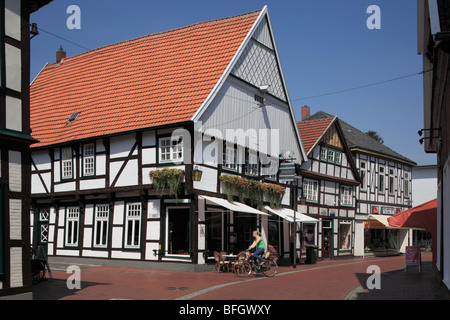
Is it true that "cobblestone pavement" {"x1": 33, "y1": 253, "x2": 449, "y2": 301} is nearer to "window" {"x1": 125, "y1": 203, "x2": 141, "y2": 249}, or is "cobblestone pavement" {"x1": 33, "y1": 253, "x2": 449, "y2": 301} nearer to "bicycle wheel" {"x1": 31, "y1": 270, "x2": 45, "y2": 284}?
"bicycle wheel" {"x1": 31, "y1": 270, "x2": 45, "y2": 284}

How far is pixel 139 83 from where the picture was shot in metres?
24.9

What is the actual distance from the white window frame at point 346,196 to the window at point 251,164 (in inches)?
472

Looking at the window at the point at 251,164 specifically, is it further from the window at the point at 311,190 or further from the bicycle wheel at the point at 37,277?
the bicycle wheel at the point at 37,277

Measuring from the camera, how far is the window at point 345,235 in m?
35.3

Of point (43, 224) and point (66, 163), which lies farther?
point (43, 224)

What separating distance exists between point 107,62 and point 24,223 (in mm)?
18519

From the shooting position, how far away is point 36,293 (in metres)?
12.9

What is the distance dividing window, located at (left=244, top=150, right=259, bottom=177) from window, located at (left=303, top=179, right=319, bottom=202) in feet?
21.3

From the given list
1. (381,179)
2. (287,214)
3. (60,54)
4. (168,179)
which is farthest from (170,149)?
(381,179)

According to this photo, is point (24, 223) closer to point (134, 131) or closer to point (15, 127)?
point (15, 127)

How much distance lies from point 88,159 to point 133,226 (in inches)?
159

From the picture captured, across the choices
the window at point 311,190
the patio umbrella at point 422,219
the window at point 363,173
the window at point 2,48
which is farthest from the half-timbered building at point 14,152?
the window at point 363,173

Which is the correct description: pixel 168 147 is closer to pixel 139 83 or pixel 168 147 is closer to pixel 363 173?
pixel 139 83

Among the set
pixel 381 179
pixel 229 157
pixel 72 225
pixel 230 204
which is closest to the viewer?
pixel 230 204
